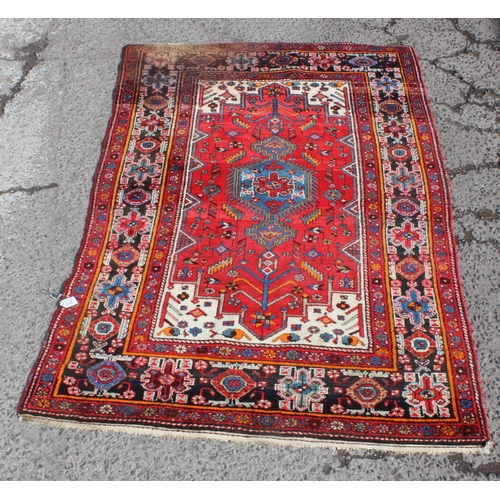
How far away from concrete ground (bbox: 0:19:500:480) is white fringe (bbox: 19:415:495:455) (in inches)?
0.9

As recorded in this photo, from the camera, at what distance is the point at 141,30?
575 centimetres

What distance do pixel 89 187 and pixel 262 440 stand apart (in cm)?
191

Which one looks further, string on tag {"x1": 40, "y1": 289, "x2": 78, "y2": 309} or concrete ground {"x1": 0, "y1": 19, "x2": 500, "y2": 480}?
string on tag {"x1": 40, "y1": 289, "x2": 78, "y2": 309}

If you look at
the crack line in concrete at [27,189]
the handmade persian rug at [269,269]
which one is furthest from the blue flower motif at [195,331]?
the crack line in concrete at [27,189]

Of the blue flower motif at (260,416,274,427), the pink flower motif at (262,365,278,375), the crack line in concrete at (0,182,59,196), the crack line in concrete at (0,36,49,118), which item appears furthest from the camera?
the crack line in concrete at (0,36,49,118)

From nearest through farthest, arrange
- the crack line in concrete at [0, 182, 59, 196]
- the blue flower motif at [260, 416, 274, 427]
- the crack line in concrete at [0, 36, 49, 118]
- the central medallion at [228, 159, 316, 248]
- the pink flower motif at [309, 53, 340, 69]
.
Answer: the blue flower motif at [260, 416, 274, 427] → the central medallion at [228, 159, 316, 248] → the crack line in concrete at [0, 182, 59, 196] → the crack line in concrete at [0, 36, 49, 118] → the pink flower motif at [309, 53, 340, 69]

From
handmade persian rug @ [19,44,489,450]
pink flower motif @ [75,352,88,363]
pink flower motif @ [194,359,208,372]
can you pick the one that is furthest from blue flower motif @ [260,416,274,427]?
pink flower motif @ [75,352,88,363]

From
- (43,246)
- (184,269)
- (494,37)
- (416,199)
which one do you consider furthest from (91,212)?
(494,37)

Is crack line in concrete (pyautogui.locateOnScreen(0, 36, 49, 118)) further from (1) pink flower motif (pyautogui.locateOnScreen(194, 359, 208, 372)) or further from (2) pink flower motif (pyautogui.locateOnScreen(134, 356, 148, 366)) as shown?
(1) pink flower motif (pyautogui.locateOnScreen(194, 359, 208, 372))

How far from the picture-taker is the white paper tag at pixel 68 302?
148 inches

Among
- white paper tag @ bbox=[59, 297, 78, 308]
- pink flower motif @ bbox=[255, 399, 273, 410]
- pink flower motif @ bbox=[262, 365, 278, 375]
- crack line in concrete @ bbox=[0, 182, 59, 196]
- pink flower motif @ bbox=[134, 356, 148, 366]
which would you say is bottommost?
pink flower motif @ bbox=[255, 399, 273, 410]

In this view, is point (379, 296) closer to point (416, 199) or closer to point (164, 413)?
point (416, 199)

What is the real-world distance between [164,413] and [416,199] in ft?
6.34

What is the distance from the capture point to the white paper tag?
3.77 meters
